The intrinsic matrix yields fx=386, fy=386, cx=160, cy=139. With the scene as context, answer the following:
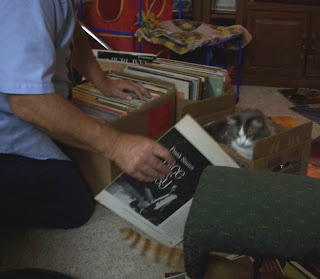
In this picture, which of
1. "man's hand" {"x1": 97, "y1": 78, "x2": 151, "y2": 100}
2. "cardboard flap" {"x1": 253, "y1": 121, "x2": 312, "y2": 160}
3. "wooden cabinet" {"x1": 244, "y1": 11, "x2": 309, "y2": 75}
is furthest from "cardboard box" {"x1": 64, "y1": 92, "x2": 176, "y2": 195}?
"wooden cabinet" {"x1": 244, "y1": 11, "x2": 309, "y2": 75}

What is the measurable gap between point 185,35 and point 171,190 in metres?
1.19

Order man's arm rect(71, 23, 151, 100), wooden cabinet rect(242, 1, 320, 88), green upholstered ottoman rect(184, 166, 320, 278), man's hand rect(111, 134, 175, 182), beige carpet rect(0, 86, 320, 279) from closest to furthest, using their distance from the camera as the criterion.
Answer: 1. green upholstered ottoman rect(184, 166, 320, 278)
2. man's hand rect(111, 134, 175, 182)
3. beige carpet rect(0, 86, 320, 279)
4. man's arm rect(71, 23, 151, 100)
5. wooden cabinet rect(242, 1, 320, 88)

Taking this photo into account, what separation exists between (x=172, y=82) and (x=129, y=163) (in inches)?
30.7

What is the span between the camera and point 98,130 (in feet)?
2.82

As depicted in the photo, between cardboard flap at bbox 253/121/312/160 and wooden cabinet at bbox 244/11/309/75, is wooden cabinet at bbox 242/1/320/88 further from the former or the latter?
cardboard flap at bbox 253/121/312/160

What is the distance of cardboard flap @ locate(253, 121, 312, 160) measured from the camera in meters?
1.09

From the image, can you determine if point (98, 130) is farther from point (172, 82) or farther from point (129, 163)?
point (172, 82)

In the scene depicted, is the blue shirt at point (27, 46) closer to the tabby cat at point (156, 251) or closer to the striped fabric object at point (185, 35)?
the tabby cat at point (156, 251)

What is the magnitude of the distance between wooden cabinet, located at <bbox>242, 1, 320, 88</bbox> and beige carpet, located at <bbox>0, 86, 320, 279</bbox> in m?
1.79

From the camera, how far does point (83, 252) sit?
110cm

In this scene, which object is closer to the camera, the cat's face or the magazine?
the magazine

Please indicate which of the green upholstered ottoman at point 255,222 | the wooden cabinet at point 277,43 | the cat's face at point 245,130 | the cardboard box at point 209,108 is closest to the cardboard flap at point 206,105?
the cardboard box at point 209,108

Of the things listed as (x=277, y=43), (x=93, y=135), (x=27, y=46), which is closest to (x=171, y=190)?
(x=93, y=135)

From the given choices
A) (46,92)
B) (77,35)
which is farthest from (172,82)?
(46,92)
